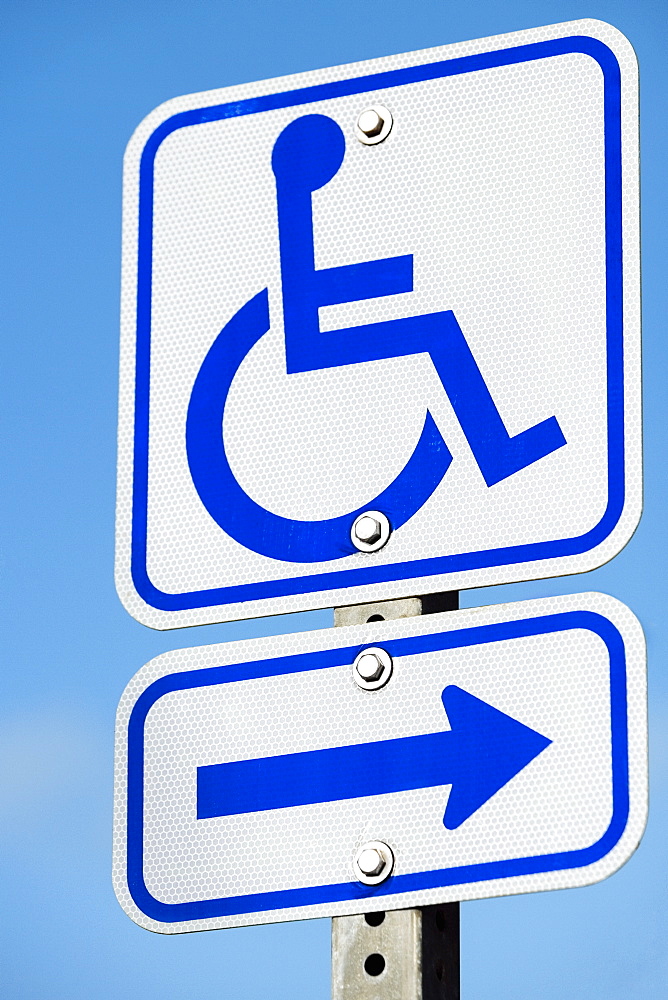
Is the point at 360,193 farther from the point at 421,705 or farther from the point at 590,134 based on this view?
the point at 421,705

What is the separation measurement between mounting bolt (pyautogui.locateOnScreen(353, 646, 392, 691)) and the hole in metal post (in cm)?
24

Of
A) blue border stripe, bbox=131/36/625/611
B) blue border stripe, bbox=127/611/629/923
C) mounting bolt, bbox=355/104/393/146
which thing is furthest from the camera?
mounting bolt, bbox=355/104/393/146

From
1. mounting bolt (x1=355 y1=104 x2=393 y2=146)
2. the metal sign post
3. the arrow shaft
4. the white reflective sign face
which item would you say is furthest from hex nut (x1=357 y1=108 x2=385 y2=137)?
the metal sign post

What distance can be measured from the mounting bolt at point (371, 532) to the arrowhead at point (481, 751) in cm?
17

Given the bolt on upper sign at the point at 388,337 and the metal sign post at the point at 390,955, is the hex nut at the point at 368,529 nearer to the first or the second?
the bolt on upper sign at the point at 388,337

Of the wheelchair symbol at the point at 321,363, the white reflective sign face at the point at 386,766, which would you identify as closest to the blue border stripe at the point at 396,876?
the white reflective sign face at the point at 386,766

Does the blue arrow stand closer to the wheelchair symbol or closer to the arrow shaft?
the arrow shaft

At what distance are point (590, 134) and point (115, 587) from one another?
65 centimetres

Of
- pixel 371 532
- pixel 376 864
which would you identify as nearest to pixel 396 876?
pixel 376 864

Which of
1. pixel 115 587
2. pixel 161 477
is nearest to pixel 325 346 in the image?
pixel 161 477

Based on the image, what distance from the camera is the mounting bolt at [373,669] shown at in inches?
59.0

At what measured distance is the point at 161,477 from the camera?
1688 millimetres

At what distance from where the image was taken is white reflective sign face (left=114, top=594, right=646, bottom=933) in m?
1.40

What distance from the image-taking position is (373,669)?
1.50m
